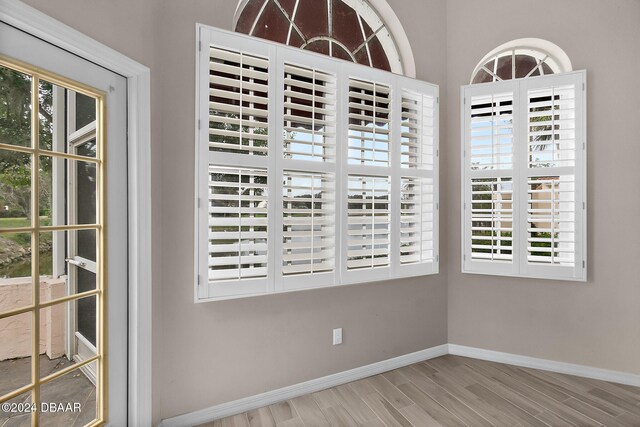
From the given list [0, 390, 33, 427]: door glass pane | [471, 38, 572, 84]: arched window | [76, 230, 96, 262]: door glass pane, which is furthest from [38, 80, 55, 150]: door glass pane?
[471, 38, 572, 84]: arched window

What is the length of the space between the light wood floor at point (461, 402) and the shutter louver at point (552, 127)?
5.30 feet

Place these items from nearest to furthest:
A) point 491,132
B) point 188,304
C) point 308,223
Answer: point 188,304, point 308,223, point 491,132

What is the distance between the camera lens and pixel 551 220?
2.69m

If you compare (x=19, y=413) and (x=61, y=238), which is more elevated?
(x=61, y=238)

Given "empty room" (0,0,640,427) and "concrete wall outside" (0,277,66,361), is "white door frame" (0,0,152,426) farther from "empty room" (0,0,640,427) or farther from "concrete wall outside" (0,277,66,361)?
"concrete wall outside" (0,277,66,361)

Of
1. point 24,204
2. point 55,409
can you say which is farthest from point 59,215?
point 55,409

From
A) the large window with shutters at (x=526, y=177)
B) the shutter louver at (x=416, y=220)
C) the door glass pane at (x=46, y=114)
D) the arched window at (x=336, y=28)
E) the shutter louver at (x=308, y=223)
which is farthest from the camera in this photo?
the shutter louver at (x=416, y=220)

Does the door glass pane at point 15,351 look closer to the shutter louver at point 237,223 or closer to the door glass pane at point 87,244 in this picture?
the door glass pane at point 87,244

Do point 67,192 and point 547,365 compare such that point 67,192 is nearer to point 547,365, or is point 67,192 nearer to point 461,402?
point 461,402

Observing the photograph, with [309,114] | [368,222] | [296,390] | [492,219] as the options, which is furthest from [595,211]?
[296,390]

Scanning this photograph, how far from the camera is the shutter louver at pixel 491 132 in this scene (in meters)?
2.86

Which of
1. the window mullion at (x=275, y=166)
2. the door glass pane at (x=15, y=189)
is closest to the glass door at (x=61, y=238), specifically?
the door glass pane at (x=15, y=189)

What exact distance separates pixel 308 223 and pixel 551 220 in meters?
1.84

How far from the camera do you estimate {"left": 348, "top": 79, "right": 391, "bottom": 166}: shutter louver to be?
2531 millimetres
